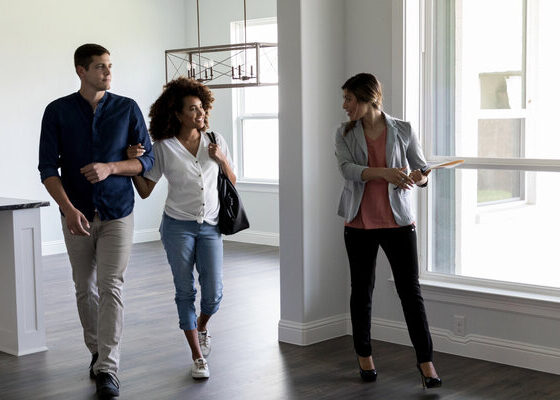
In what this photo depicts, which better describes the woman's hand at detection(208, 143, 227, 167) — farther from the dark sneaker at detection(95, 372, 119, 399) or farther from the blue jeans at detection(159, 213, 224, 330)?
the dark sneaker at detection(95, 372, 119, 399)

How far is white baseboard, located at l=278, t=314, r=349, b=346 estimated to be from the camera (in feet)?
15.4

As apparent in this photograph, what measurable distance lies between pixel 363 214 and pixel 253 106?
560cm

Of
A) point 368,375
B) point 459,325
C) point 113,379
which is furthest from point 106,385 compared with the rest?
point 459,325

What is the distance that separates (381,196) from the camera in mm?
3820

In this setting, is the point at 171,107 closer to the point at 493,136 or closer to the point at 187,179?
the point at 187,179

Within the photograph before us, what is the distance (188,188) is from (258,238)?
5304 millimetres

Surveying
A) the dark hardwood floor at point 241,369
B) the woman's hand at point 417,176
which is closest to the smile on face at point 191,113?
the woman's hand at point 417,176

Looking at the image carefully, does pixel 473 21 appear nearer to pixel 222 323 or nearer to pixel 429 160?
pixel 429 160

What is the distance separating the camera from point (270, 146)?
920cm

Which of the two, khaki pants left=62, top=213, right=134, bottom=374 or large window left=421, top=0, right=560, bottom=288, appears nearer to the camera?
khaki pants left=62, top=213, right=134, bottom=374

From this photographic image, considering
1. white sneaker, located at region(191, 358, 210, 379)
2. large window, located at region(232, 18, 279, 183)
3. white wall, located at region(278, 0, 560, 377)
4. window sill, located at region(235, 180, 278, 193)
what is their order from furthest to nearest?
large window, located at region(232, 18, 279, 183) < window sill, located at region(235, 180, 278, 193) < white wall, located at region(278, 0, 560, 377) < white sneaker, located at region(191, 358, 210, 379)

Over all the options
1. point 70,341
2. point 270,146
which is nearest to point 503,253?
point 70,341

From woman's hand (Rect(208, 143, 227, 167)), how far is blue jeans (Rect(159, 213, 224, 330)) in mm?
322

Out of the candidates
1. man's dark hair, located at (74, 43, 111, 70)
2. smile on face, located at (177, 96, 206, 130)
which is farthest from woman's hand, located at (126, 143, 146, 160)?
man's dark hair, located at (74, 43, 111, 70)
